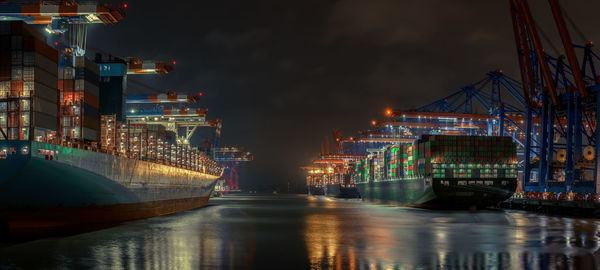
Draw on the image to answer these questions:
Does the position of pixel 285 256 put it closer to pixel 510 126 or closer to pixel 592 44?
pixel 592 44

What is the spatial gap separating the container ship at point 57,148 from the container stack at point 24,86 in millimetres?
49

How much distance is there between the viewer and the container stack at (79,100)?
110 ft

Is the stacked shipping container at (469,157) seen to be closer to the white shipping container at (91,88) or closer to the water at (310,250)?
the water at (310,250)

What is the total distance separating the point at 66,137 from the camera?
30578mm

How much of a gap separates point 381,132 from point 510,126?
3418 centimetres

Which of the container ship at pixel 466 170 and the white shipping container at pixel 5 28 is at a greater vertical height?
the white shipping container at pixel 5 28

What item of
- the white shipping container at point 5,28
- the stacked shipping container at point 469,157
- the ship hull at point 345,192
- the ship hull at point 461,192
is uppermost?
the white shipping container at point 5,28

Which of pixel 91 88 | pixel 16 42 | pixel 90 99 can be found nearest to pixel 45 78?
pixel 16 42

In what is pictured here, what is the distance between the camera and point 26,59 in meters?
28.4

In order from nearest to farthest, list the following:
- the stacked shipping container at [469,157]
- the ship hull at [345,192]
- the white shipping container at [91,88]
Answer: the white shipping container at [91,88], the stacked shipping container at [469,157], the ship hull at [345,192]

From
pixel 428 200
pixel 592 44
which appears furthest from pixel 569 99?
pixel 428 200

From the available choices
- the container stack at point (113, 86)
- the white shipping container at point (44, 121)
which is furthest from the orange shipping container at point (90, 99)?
the container stack at point (113, 86)

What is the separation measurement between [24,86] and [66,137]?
3.92 meters

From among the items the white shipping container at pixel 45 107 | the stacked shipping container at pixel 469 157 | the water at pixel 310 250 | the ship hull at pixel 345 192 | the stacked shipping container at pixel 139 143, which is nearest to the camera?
the water at pixel 310 250
